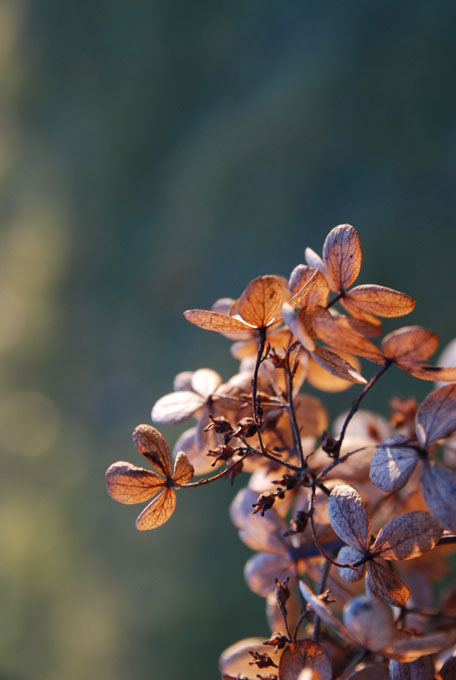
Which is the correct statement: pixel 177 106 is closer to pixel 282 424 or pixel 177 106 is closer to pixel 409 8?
pixel 409 8

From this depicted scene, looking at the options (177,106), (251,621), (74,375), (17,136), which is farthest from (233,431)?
(17,136)

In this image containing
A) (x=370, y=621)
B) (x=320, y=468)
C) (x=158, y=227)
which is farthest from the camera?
(x=158, y=227)

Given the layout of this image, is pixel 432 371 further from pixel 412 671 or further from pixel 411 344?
pixel 412 671

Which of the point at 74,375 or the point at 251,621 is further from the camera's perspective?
the point at 74,375

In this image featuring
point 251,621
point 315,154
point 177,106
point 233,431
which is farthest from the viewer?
point 177,106

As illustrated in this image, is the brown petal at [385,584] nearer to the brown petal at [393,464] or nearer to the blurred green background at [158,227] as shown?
the brown petal at [393,464]

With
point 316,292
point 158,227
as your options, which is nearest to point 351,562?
point 316,292
